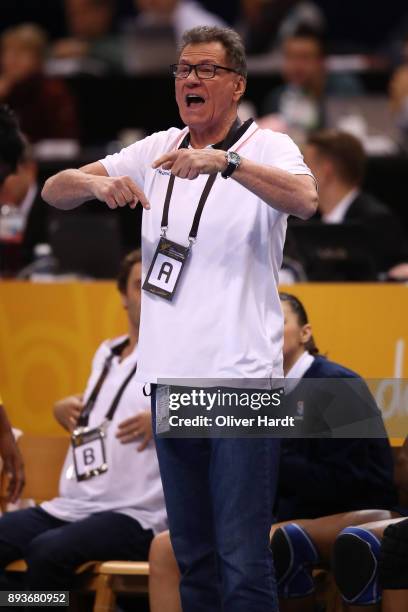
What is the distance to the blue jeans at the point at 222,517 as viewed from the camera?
316 centimetres

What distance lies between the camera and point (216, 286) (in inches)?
126

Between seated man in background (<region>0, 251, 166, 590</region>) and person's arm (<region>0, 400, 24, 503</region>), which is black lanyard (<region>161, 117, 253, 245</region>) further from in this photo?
seated man in background (<region>0, 251, 166, 590</region>)

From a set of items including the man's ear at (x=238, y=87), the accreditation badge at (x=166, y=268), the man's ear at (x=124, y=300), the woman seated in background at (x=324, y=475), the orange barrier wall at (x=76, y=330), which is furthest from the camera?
the orange barrier wall at (x=76, y=330)

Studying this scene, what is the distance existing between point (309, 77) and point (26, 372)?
416cm

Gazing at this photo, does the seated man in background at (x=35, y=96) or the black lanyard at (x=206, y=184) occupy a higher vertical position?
the seated man in background at (x=35, y=96)

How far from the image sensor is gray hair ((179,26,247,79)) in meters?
3.33

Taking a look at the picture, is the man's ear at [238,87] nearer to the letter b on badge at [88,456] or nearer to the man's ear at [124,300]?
the man's ear at [124,300]

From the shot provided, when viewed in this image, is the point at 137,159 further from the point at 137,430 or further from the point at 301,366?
the point at 137,430

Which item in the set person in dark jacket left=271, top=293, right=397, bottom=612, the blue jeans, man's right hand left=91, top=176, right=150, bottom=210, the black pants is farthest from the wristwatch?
the black pants

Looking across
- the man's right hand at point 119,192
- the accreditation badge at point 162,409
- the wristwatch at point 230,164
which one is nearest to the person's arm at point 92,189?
the man's right hand at point 119,192

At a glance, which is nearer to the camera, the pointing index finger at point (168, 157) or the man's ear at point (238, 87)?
the pointing index finger at point (168, 157)

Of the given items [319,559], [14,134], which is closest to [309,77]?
[14,134]

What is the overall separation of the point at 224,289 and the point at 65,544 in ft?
4.90

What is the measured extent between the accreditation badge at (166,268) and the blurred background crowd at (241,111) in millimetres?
2088
